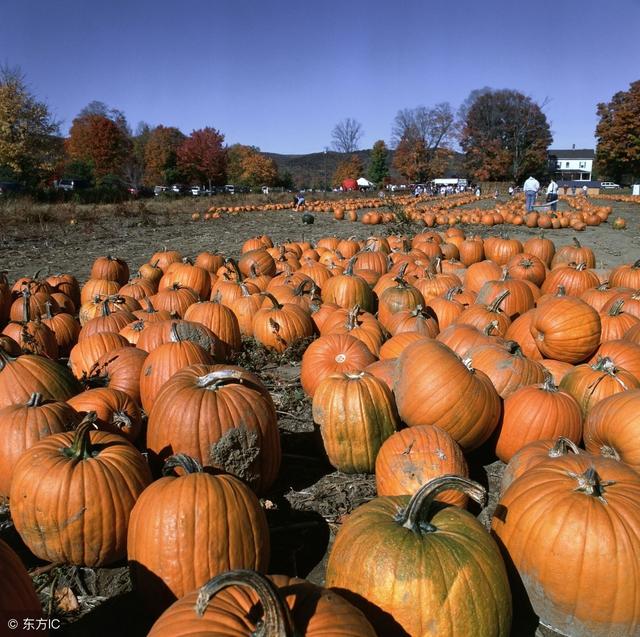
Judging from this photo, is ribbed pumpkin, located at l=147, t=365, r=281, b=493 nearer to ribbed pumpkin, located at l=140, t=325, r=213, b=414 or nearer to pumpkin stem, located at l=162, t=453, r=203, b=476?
pumpkin stem, located at l=162, t=453, r=203, b=476

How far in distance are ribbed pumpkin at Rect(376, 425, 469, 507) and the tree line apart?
55562 millimetres

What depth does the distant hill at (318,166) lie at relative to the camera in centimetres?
9681

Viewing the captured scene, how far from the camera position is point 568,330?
475cm

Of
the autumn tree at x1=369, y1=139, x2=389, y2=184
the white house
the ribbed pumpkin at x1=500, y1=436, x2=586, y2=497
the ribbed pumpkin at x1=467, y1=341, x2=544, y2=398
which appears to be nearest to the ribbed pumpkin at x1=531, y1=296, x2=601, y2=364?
the ribbed pumpkin at x1=467, y1=341, x2=544, y2=398

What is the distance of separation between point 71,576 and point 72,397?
162 centimetres

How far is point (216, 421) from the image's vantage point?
3199 millimetres

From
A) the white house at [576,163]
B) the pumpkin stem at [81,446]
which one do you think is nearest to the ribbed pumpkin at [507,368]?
the pumpkin stem at [81,446]

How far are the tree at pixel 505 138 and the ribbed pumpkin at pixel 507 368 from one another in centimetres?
7808

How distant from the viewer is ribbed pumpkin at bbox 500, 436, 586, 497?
2.99 metres

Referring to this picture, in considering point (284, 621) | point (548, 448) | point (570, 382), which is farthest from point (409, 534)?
point (570, 382)

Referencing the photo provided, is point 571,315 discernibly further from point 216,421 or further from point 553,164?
point 553,164

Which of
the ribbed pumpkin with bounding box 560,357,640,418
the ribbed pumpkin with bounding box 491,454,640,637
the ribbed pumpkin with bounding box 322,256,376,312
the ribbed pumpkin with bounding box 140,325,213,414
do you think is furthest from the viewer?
the ribbed pumpkin with bounding box 322,256,376,312

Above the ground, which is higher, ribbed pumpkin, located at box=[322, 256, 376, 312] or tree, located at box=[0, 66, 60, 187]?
tree, located at box=[0, 66, 60, 187]

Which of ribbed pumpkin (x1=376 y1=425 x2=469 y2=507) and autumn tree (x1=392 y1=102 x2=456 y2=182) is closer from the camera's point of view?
ribbed pumpkin (x1=376 y1=425 x2=469 y2=507)
